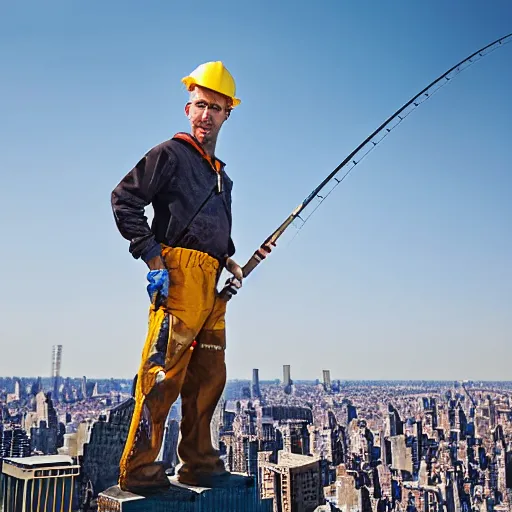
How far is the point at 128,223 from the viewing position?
93.8 inches

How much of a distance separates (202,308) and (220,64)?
0.99 meters

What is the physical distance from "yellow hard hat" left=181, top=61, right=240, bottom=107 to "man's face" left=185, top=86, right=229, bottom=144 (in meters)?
0.02

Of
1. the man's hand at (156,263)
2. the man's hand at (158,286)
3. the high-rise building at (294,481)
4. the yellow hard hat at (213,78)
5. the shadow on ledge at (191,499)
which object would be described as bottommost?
the high-rise building at (294,481)

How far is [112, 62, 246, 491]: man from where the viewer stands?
2338 millimetres

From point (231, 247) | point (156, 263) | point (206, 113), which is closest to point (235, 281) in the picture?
point (231, 247)

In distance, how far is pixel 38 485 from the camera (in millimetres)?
8953

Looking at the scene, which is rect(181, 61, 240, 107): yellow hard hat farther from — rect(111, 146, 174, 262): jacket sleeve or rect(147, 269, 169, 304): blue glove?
rect(147, 269, 169, 304): blue glove

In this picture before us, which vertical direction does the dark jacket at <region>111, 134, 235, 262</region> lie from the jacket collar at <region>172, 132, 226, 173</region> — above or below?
below

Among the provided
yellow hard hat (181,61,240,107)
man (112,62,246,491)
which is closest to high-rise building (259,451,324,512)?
man (112,62,246,491)

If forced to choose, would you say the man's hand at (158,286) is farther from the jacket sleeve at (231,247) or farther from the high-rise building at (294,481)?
the high-rise building at (294,481)

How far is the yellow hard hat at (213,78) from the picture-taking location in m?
2.57

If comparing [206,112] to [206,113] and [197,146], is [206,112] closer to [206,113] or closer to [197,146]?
[206,113]

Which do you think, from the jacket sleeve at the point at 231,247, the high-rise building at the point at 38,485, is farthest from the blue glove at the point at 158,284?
the high-rise building at the point at 38,485

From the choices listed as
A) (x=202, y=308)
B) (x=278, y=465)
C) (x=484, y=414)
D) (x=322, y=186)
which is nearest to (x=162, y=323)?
(x=202, y=308)
